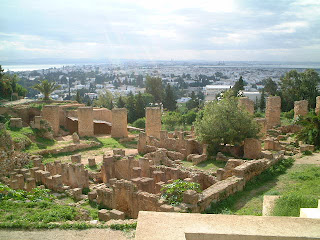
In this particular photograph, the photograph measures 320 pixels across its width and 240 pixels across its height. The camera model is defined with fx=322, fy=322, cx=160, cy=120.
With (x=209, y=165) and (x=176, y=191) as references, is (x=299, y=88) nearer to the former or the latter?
(x=209, y=165)

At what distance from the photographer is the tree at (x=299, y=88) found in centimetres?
4028

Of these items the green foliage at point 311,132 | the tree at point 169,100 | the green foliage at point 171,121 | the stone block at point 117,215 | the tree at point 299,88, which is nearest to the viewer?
the stone block at point 117,215

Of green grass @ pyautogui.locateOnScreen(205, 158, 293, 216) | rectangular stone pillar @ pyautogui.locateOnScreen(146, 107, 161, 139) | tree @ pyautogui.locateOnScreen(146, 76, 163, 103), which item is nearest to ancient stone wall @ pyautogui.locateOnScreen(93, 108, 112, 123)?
rectangular stone pillar @ pyautogui.locateOnScreen(146, 107, 161, 139)

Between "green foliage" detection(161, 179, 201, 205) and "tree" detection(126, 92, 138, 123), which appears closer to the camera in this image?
"green foliage" detection(161, 179, 201, 205)

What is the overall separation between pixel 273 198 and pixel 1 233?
21.9 feet

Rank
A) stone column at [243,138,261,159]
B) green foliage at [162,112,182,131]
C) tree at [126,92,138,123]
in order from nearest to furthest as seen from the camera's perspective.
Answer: stone column at [243,138,261,159]
green foliage at [162,112,182,131]
tree at [126,92,138,123]

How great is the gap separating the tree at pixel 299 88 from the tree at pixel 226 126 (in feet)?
81.7

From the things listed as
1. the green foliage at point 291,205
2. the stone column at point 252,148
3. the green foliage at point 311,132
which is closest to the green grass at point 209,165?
the stone column at point 252,148

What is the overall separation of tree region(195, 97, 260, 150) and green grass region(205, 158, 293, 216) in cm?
293

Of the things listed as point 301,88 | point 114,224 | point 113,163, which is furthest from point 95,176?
point 301,88

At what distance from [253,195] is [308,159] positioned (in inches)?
213

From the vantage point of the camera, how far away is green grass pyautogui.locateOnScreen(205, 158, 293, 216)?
1020 cm

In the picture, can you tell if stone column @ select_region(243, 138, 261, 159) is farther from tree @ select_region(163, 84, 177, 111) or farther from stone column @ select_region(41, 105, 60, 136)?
tree @ select_region(163, 84, 177, 111)

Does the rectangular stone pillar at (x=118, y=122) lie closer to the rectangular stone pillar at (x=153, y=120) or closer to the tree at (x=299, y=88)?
the rectangular stone pillar at (x=153, y=120)
